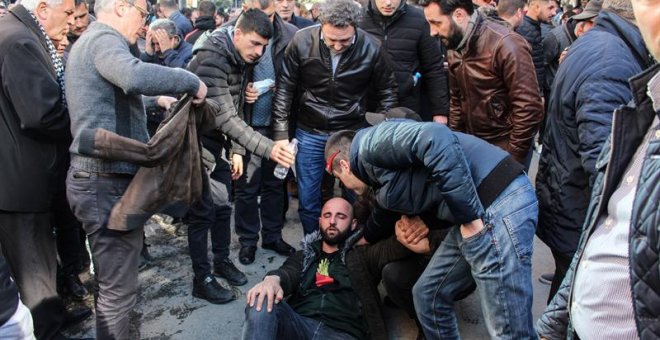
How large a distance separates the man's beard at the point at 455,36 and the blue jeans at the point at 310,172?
44.2 inches

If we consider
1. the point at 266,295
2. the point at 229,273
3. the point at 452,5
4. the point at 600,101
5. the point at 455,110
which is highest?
the point at 452,5

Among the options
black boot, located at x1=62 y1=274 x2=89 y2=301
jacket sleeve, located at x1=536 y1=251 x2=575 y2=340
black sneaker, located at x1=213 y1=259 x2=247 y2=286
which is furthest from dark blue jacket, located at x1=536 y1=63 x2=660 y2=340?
black boot, located at x1=62 y1=274 x2=89 y2=301

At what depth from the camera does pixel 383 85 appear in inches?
146

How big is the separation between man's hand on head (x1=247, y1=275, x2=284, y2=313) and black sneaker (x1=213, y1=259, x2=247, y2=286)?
99 cm

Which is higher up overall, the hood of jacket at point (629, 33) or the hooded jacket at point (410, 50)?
the hood of jacket at point (629, 33)

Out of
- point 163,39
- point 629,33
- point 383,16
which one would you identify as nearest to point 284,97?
point 383,16

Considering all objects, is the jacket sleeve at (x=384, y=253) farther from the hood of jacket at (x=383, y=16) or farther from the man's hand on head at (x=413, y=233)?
the hood of jacket at (x=383, y=16)

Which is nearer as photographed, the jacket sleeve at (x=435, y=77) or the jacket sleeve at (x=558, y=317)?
the jacket sleeve at (x=558, y=317)

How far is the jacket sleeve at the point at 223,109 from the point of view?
3.27 metres

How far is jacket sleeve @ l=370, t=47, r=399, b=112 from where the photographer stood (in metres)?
3.64

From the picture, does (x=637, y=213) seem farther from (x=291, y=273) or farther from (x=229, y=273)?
(x=229, y=273)

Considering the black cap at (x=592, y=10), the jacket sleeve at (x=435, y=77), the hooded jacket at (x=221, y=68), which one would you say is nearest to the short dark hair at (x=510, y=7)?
the jacket sleeve at (x=435, y=77)

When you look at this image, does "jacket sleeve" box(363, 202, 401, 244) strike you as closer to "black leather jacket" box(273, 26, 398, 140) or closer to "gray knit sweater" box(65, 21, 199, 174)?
"black leather jacket" box(273, 26, 398, 140)

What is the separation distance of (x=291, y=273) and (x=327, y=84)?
1334 mm
